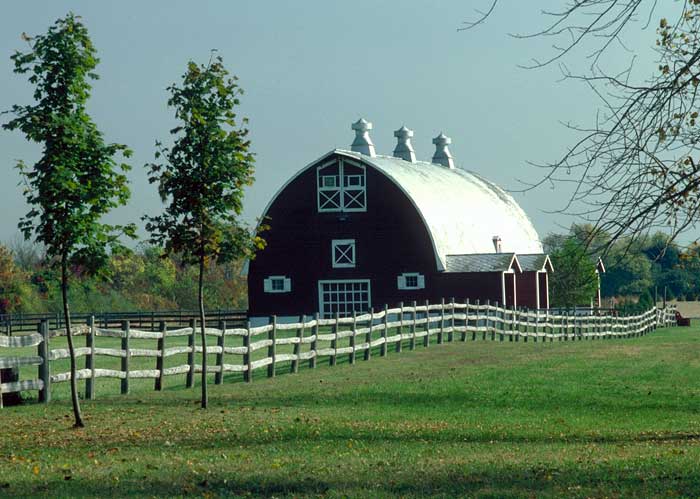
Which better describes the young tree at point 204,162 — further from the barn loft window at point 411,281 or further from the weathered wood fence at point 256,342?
the barn loft window at point 411,281

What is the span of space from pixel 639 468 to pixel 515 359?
63.0 feet

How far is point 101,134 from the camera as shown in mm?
17234

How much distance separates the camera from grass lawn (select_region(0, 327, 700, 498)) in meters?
11.9

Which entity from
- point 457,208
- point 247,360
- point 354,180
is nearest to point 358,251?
point 354,180

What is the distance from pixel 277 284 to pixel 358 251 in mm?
4241

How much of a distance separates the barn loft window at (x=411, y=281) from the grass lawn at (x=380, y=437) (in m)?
27.3

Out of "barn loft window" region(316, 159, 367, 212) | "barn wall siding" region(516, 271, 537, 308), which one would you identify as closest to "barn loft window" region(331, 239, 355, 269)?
"barn loft window" region(316, 159, 367, 212)

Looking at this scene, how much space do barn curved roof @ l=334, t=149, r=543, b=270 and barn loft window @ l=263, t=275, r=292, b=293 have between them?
662 cm

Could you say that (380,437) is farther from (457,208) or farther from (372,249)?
(457,208)

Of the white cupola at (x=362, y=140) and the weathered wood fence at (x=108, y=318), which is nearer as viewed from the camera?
the weathered wood fence at (x=108, y=318)

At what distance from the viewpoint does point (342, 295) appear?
188ft

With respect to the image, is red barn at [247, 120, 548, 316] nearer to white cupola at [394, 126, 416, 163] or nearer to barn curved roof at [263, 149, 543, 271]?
barn curved roof at [263, 149, 543, 271]

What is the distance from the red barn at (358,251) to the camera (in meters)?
56.3

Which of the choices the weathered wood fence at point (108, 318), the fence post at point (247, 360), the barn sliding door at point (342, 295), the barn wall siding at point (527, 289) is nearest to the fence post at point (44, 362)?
the fence post at point (247, 360)
